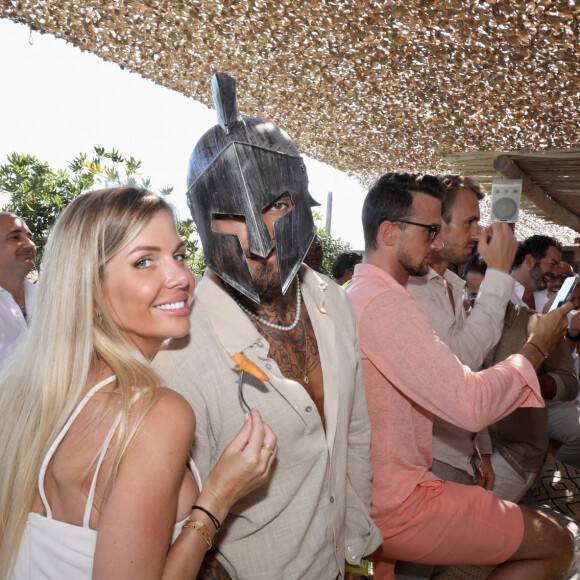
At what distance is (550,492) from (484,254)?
168 centimetres

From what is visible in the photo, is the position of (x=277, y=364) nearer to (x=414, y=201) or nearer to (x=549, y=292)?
(x=414, y=201)

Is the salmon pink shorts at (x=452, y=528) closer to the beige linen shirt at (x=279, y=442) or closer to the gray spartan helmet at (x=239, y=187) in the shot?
the beige linen shirt at (x=279, y=442)

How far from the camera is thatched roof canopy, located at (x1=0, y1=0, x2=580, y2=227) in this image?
4457 mm

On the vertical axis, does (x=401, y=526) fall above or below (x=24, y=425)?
below

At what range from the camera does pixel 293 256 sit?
146cm

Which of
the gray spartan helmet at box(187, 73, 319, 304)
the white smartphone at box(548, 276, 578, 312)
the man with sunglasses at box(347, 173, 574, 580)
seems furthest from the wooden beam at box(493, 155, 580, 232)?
the gray spartan helmet at box(187, 73, 319, 304)

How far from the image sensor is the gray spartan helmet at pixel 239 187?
4.52 feet

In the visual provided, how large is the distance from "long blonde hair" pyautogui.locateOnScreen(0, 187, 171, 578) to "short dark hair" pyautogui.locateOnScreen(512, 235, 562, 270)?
4.11 meters

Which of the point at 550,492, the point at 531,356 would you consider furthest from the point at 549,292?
the point at 531,356

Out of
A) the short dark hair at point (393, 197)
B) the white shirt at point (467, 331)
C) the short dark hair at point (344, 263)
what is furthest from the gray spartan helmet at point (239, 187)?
the short dark hair at point (344, 263)

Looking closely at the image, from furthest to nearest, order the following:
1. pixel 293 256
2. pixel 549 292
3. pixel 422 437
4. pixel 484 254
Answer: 1. pixel 549 292
2. pixel 484 254
3. pixel 422 437
4. pixel 293 256

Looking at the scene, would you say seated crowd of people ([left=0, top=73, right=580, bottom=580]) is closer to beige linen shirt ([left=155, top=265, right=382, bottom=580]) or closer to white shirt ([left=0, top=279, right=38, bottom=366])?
beige linen shirt ([left=155, top=265, right=382, bottom=580])

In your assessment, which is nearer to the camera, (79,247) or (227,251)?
(79,247)

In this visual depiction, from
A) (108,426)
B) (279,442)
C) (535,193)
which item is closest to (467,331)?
(279,442)
